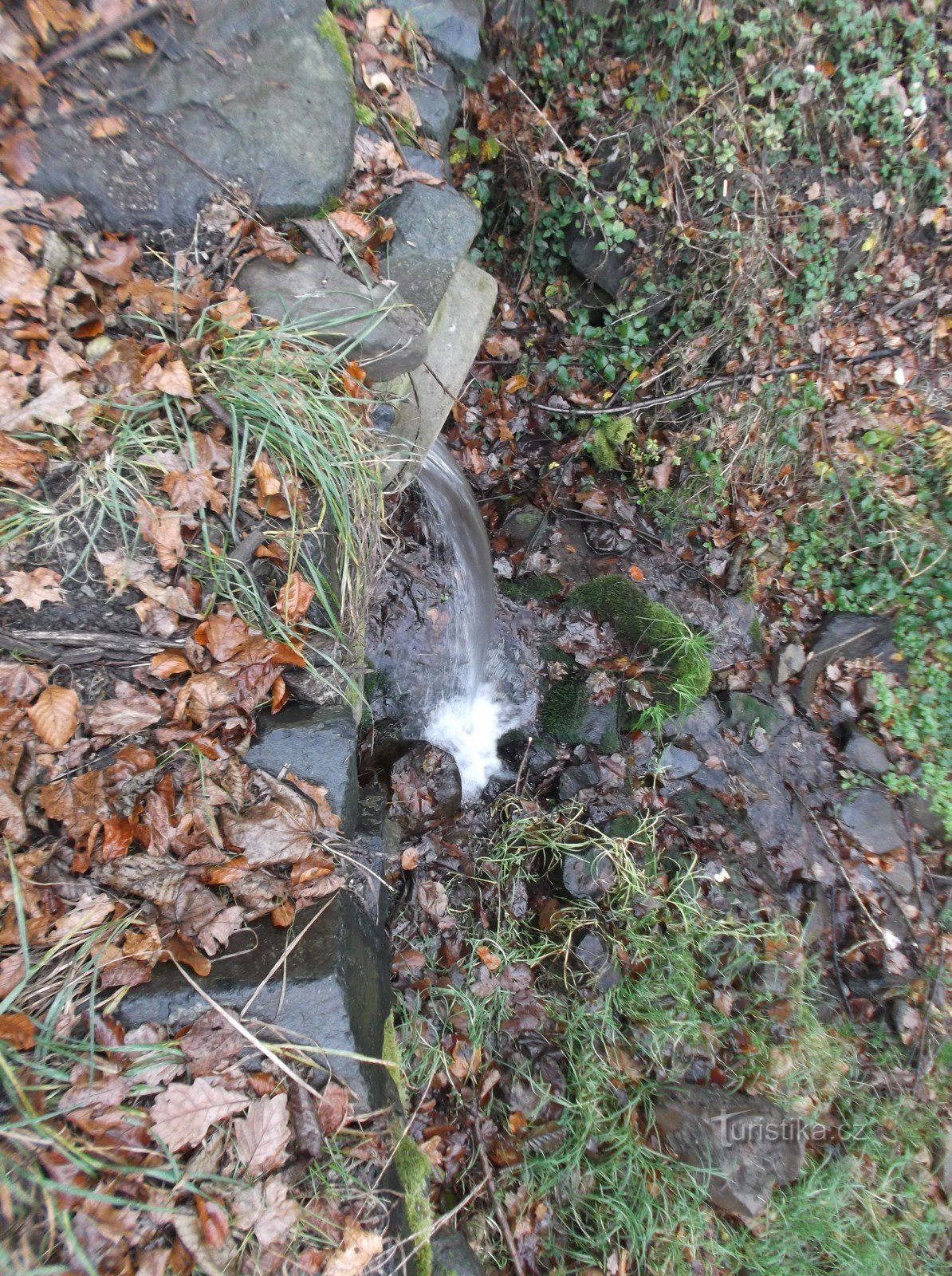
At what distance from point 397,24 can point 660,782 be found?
407 centimetres

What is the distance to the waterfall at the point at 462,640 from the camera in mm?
3924

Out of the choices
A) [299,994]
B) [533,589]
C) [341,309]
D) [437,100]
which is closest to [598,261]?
[437,100]

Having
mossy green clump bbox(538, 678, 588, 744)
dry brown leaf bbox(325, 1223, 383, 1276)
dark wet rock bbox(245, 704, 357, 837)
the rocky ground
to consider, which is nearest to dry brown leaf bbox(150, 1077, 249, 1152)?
the rocky ground

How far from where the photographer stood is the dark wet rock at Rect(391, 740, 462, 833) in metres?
3.37

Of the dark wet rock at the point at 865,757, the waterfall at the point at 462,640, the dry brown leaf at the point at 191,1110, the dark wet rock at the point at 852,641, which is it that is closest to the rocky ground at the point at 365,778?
the dry brown leaf at the point at 191,1110

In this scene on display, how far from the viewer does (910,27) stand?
14.0ft

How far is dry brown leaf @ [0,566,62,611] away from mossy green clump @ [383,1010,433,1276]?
5.99 feet

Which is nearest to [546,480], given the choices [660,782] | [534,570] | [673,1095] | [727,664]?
[534,570]

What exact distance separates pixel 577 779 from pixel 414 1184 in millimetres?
2038

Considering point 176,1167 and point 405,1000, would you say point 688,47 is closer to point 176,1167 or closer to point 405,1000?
point 405,1000

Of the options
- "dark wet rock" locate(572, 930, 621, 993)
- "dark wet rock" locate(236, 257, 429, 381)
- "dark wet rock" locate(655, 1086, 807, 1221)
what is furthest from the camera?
"dark wet rock" locate(572, 930, 621, 993)

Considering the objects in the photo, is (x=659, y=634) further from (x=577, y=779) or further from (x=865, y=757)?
(x=865, y=757)

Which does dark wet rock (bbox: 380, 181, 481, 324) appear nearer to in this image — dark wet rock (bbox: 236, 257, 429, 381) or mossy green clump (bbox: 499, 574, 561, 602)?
dark wet rock (bbox: 236, 257, 429, 381)

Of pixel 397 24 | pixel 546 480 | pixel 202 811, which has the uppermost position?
pixel 397 24
